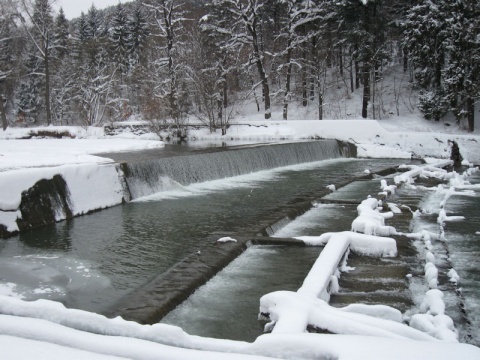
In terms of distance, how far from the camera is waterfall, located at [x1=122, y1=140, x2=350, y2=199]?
428 inches

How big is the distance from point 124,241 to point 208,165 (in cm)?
625

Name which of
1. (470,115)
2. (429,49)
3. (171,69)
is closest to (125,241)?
(171,69)

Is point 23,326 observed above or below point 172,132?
below

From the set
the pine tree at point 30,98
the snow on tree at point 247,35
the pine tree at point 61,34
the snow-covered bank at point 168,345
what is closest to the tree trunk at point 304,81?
the snow on tree at point 247,35

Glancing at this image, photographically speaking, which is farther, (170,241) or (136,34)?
(136,34)

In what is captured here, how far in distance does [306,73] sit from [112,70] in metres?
13.2

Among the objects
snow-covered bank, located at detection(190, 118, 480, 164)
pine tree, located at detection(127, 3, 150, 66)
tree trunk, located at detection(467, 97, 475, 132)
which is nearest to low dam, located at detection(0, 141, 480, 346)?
snow-covered bank, located at detection(190, 118, 480, 164)

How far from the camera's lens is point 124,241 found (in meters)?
6.96

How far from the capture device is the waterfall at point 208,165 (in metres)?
10.9

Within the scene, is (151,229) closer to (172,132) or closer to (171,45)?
(172,132)

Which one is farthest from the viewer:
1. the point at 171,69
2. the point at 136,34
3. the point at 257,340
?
the point at 136,34

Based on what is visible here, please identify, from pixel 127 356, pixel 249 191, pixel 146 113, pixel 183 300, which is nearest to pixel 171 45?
pixel 146 113

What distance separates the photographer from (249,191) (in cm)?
1116

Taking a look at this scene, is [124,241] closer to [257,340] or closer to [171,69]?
[257,340]
